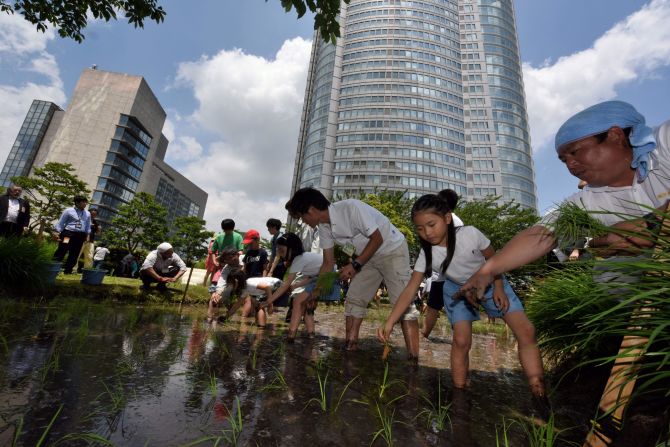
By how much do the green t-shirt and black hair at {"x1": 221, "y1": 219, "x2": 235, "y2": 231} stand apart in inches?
6.4

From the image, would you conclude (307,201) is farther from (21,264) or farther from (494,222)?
(494,222)

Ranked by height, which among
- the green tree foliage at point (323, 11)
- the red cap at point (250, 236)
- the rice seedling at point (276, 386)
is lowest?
the rice seedling at point (276, 386)

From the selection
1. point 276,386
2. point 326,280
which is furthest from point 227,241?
point 276,386

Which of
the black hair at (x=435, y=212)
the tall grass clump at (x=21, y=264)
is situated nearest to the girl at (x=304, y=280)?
the black hair at (x=435, y=212)

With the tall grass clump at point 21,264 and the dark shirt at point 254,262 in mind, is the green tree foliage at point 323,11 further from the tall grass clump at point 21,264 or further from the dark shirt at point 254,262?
the tall grass clump at point 21,264

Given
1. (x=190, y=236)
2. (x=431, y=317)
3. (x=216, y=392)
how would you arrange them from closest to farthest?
(x=216, y=392) < (x=431, y=317) < (x=190, y=236)

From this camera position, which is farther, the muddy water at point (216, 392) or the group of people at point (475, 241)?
the group of people at point (475, 241)

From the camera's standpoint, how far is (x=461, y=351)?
99.2 inches

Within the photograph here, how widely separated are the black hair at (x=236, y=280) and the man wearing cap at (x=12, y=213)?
4613mm

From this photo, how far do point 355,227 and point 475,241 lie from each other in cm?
144

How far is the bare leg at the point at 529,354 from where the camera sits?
7.25 ft

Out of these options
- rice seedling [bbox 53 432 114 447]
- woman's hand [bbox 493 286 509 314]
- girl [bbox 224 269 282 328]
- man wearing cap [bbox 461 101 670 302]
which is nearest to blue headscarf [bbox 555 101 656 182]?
man wearing cap [bbox 461 101 670 302]

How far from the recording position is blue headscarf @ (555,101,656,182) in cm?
150

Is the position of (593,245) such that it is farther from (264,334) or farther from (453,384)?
(264,334)
